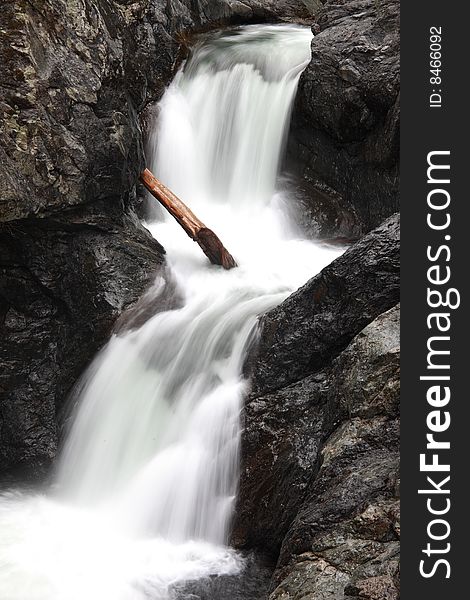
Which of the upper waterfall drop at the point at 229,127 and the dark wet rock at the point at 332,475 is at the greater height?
the upper waterfall drop at the point at 229,127

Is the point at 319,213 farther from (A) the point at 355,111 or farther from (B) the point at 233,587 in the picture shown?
(B) the point at 233,587

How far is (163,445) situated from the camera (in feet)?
18.1

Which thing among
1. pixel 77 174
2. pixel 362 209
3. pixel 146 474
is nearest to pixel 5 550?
pixel 146 474

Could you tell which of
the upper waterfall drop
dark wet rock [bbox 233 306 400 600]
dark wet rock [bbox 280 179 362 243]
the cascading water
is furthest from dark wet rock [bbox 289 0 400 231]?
dark wet rock [bbox 233 306 400 600]

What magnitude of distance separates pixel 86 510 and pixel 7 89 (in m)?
3.34

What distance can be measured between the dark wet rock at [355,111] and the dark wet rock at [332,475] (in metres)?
3.37

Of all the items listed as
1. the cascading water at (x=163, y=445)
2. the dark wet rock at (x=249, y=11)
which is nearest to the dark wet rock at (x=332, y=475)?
the cascading water at (x=163, y=445)

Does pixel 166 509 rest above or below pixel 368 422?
below

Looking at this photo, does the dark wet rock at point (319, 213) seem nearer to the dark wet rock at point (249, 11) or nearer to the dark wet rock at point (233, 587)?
the dark wet rock at point (249, 11)

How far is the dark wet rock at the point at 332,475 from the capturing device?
358cm

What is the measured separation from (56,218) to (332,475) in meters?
3.42

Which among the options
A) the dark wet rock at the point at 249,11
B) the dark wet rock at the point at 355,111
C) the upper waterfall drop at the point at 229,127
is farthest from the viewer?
the dark wet rock at the point at 249,11

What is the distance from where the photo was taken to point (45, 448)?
6293 millimetres

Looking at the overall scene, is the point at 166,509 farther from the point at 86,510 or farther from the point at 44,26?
the point at 44,26
